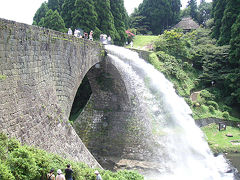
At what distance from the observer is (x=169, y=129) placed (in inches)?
619

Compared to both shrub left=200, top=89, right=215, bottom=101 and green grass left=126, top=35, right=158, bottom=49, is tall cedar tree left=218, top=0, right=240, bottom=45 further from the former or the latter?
green grass left=126, top=35, right=158, bottom=49

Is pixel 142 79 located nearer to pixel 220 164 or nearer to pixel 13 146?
pixel 220 164

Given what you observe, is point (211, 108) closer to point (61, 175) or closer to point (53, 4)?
point (61, 175)

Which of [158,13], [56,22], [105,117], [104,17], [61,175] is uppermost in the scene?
[158,13]

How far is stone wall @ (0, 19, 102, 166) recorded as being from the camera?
21.0 feet

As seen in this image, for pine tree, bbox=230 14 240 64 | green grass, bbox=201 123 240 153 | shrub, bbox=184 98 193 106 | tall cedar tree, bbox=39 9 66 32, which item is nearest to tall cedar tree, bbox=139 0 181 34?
pine tree, bbox=230 14 240 64

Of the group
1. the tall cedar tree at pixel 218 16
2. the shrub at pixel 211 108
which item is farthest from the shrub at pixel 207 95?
the tall cedar tree at pixel 218 16

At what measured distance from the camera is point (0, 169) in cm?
449

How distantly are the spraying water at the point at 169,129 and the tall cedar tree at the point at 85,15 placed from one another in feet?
20.4

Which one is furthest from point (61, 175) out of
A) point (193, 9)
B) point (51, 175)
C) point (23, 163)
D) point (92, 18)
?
point (193, 9)

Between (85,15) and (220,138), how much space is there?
562 inches

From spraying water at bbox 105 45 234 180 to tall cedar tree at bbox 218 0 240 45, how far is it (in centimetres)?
1138

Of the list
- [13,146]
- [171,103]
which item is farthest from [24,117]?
[171,103]

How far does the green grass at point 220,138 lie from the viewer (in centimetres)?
1744
